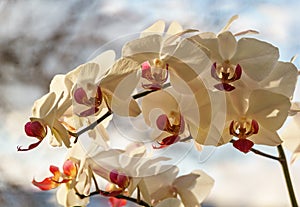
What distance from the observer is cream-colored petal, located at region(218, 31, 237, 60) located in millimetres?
480

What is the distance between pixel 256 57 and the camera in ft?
1.58

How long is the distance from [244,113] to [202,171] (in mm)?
140

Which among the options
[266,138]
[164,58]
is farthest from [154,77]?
[266,138]

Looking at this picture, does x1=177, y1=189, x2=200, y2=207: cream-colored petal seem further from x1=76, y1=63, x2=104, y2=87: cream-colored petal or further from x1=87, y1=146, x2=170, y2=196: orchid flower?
x1=76, y1=63, x2=104, y2=87: cream-colored petal

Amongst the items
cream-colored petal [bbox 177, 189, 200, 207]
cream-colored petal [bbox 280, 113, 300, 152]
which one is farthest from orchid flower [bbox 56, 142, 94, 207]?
cream-colored petal [bbox 280, 113, 300, 152]

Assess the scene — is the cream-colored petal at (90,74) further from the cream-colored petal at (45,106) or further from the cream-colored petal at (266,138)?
the cream-colored petal at (266,138)

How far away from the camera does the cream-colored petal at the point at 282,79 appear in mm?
483

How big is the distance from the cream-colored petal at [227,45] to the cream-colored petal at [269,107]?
0.14 ft

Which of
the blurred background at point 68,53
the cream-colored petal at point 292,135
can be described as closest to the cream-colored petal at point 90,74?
the cream-colored petal at point 292,135

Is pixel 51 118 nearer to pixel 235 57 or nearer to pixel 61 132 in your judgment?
pixel 61 132

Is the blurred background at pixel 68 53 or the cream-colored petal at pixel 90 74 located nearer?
the cream-colored petal at pixel 90 74

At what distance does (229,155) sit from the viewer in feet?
3.66

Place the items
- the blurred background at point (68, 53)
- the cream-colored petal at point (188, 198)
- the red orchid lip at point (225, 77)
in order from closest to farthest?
1. the red orchid lip at point (225, 77)
2. the cream-colored petal at point (188, 198)
3. the blurred background at point (68, 53)

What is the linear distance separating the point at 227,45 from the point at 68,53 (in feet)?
2.99
